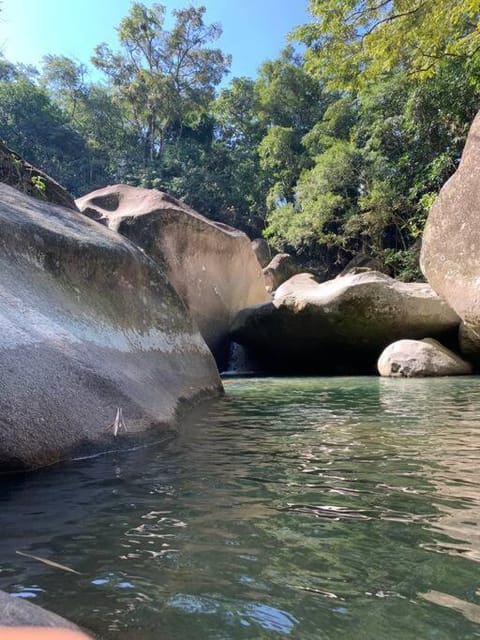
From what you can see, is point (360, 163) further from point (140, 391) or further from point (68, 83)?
point (68, 83)

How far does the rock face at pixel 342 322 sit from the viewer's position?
1184 centimetres

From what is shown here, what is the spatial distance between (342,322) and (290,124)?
21.5 meters

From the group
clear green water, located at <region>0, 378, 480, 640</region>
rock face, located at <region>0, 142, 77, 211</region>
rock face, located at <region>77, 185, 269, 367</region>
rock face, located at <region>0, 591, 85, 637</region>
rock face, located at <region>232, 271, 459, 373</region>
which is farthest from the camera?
rock face, located at <region>77, 185, 269, 367</region>

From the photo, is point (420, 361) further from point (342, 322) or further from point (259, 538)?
point (259, 538)

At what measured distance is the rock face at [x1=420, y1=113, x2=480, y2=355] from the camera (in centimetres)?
984

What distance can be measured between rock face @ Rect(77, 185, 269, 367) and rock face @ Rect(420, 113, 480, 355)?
5.40 m

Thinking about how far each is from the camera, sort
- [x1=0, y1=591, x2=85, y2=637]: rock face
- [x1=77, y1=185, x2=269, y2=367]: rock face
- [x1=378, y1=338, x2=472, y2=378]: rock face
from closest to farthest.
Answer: [x1=0, y1=591, x2=85, y2=637]: rock face, [x1=378, y1=338, x2=472, y2=378]: rock face, [x1=77, y1=185, x2=269, y2=367]: rock face

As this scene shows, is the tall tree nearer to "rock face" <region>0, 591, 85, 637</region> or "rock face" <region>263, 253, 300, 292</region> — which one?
"rock face" <region>263, 253, 300, 292</region>

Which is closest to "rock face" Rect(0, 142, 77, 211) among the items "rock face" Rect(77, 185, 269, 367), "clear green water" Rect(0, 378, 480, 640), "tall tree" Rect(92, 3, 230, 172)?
"rock face" Rect(77, 185, 269, 367)

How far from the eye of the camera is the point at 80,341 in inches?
185

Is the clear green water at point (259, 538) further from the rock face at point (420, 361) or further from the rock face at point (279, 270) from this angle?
the rock face at point (279, 270)

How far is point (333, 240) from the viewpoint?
21828 millimetres

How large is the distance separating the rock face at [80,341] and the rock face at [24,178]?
1.91 m

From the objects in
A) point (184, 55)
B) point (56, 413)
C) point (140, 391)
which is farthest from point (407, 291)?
point (184, 55)
